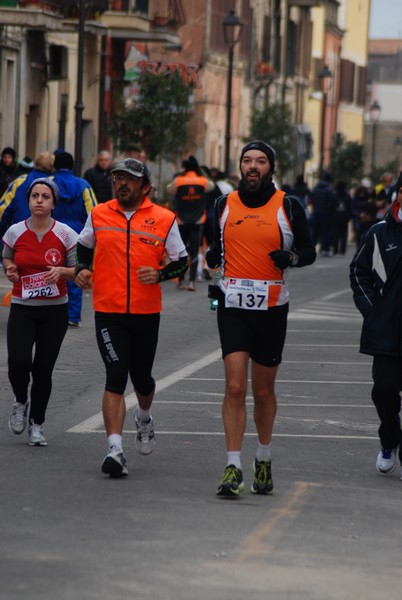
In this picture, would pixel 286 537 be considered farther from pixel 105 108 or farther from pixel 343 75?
pixel 343 75

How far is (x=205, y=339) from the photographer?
18828 millimetres

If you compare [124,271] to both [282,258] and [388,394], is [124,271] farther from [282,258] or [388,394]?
[388,394]

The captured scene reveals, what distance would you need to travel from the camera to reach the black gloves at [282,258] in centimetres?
937

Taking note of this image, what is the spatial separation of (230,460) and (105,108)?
37157 mm

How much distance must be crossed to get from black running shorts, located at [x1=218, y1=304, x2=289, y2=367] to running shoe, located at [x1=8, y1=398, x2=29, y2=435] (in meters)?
2.02

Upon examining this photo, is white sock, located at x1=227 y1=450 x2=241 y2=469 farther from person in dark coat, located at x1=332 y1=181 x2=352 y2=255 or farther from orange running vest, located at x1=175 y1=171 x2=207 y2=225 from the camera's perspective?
person in dark coat, located at x1=332 y1=181 x2=352 y2=255

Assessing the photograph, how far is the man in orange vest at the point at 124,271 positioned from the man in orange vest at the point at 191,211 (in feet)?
54.2

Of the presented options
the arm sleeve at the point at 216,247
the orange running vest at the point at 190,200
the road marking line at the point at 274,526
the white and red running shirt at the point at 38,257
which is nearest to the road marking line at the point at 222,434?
the white and red running shirt at the point at 38,257

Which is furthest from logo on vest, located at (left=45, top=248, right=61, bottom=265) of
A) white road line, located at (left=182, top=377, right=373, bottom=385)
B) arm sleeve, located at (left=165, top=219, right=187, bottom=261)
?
white road line, located at (left=182, top=377, right=373, bottom=385)

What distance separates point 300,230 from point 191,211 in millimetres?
17522

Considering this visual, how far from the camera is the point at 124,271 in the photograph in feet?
32.7

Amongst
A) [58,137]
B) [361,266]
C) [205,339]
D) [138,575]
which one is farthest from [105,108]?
[138,575]

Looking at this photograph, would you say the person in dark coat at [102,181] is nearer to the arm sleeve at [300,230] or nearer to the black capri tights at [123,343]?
the black capri tights at [123,343]

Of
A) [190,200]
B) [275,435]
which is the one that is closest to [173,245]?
[275,435]
